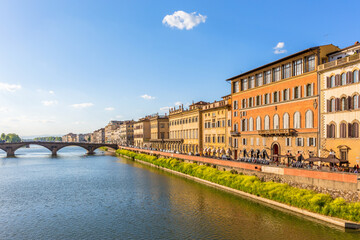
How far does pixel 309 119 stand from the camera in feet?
129

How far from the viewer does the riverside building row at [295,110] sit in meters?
33.3

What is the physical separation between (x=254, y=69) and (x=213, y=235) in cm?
3473

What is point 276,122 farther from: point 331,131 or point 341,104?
point 341,104

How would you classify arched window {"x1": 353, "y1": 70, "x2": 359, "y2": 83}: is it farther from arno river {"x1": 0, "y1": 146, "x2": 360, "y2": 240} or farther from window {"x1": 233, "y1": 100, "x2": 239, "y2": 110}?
window {"x1": 233, "y1": 100, "x2": 239, "y2": 110}

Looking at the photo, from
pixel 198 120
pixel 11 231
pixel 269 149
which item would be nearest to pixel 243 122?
pixel 269 149

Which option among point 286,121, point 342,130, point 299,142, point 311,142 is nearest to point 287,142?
point 299,142

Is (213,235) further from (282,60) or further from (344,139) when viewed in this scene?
(282,60)

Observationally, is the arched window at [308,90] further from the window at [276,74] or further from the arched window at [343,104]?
the window at [276,74]

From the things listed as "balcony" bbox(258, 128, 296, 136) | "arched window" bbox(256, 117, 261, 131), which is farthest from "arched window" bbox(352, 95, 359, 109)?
"arched window" bbox(256, 117, 261, 131)

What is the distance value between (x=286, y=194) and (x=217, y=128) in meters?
34.7

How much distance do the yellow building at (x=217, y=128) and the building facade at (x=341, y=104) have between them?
24380mm

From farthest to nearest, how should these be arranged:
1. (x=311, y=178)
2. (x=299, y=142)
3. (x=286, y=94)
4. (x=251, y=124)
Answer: (x=251, y=124) → (x=286, y=94) → (x=299, y=142) → (x=311, y=178)

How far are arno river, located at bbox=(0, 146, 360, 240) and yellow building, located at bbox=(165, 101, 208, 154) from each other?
93.6 ft

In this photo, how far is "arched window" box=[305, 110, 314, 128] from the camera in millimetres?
38625
